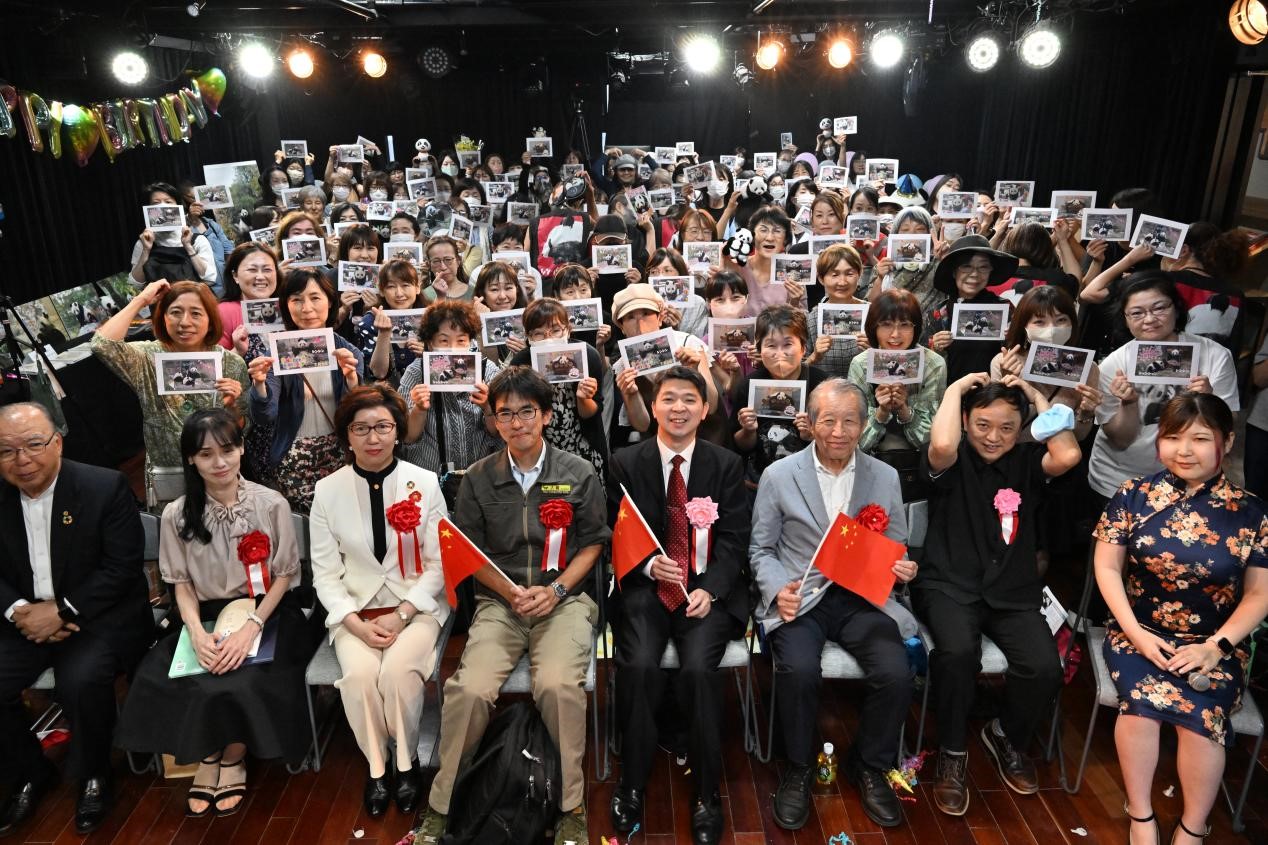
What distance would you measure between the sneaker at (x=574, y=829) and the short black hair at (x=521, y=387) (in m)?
1.48

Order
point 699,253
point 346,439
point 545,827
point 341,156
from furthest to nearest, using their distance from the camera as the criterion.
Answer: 1. point 341,156
2. point 699,253
3. point 346,439
4. point 545,827

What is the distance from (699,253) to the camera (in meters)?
5.66

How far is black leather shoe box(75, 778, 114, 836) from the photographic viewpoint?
3.10m

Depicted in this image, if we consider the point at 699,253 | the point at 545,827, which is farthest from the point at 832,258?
the point at 545,827

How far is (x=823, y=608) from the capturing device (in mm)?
3279

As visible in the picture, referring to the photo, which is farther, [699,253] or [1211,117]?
[1211,117]

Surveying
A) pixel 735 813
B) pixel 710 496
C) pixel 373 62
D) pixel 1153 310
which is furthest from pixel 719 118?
pixel 735 813

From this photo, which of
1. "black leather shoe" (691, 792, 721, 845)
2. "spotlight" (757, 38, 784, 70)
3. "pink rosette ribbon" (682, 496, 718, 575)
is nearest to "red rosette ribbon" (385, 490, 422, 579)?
"pink rosette ribbon" (682, 496, 718, 575)

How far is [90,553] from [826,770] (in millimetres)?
2952

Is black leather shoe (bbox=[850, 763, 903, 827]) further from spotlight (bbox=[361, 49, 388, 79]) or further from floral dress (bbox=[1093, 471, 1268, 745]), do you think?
spotlight (bbox=[361, 49, 388, 79])

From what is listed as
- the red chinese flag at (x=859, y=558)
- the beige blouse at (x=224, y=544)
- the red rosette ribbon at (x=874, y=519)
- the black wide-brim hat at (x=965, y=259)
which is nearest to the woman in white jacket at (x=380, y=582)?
the beige blouse at (x=224, y=544)

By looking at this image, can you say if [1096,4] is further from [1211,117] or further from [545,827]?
[545,827]

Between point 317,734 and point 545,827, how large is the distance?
1.15m

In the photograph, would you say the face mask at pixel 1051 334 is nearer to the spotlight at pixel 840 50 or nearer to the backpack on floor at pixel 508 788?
the backpack on floor at pixel 508 788
